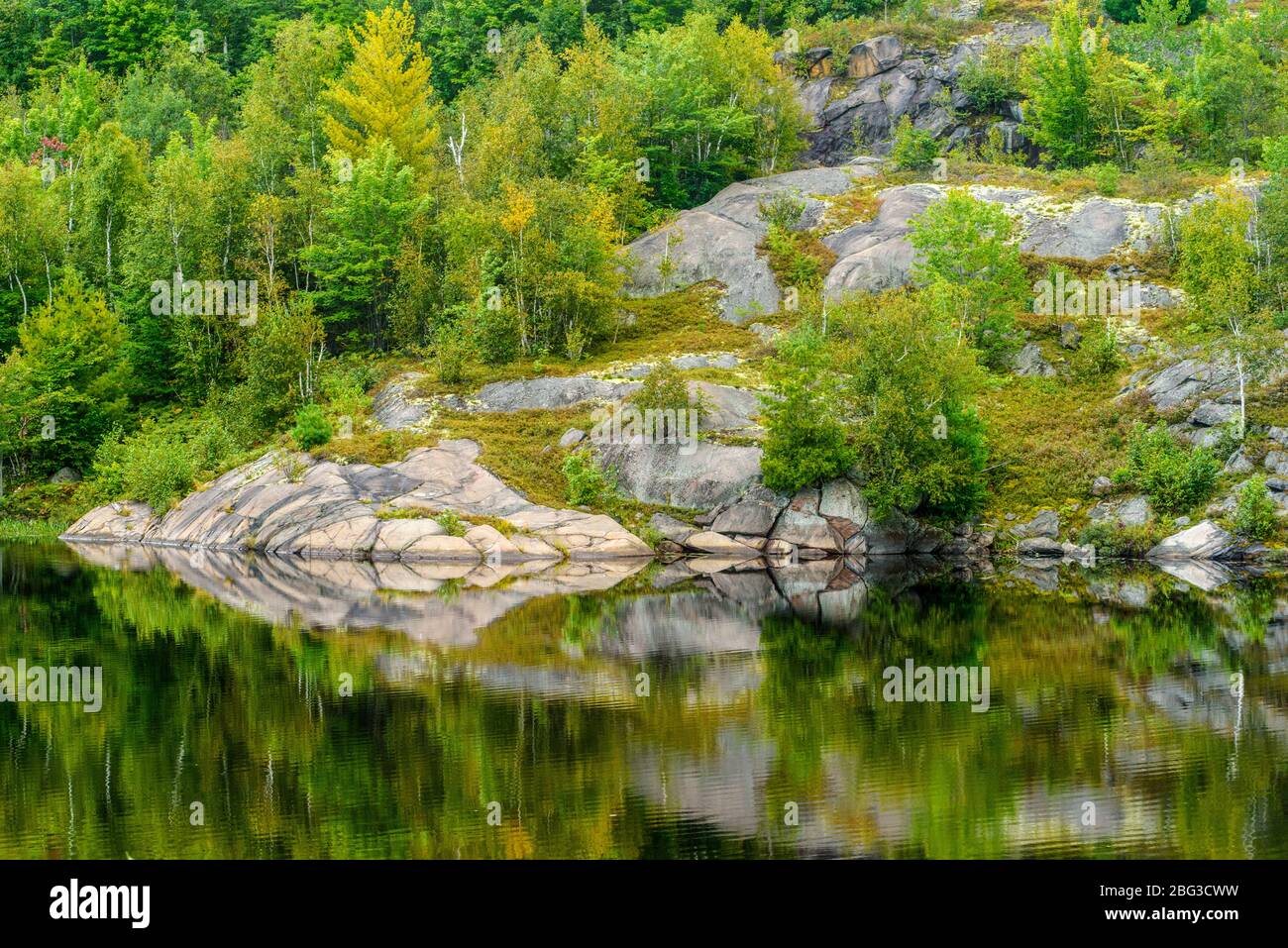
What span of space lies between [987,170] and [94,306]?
45576 mm

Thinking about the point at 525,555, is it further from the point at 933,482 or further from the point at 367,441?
the point at 933,482

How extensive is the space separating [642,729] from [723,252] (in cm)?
4461

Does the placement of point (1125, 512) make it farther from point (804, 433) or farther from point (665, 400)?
point (665, 400)

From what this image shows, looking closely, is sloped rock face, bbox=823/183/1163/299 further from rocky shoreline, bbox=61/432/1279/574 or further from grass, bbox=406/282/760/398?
rocky shoreline, bbox=61/432/1279/574

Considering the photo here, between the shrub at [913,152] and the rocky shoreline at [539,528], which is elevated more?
the shrub at [913,152]

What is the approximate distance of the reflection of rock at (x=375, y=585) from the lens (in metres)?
27.3

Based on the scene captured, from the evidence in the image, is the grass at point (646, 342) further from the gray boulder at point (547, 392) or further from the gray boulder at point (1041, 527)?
the gray boulder at point (1041, 527)

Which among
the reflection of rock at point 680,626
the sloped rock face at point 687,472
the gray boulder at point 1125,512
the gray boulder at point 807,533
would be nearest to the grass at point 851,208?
the sloped rock face at point 687,472

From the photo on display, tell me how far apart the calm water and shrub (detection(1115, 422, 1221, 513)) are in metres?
9.89

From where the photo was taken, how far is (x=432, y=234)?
57344 millimetres

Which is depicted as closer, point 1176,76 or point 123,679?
point 123,679

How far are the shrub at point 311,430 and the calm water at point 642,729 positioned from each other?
48.6 feet

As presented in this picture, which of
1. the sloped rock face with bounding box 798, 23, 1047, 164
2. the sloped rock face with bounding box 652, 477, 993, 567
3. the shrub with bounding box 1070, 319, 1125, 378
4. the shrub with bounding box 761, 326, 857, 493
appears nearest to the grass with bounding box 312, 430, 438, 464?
the sloped rock face with bounding box 652, 477, 993, 567
